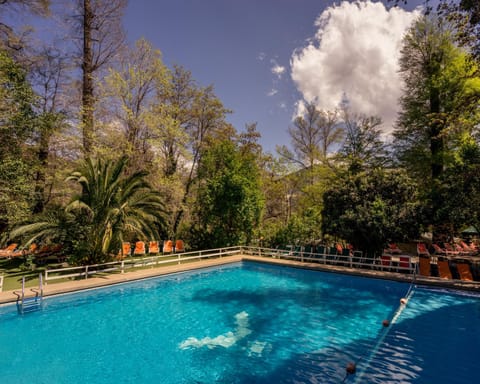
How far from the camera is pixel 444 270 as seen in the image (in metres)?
13.1

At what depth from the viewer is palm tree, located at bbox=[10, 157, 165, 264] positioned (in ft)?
44.4

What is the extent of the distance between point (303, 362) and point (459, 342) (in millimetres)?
4871

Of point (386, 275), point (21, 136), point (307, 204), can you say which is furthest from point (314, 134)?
point (21, 136)

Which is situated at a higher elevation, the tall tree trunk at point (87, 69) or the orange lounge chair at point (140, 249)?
the tall tree trunk at point (87, 69)

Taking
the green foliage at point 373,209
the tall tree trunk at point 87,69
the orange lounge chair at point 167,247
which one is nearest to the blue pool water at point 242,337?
the green foliage at point 373,209

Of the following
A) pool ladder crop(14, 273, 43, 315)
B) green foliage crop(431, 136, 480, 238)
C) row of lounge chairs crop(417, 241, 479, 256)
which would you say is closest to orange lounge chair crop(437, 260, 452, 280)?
green foliage crop(431, 136, 480, 238)

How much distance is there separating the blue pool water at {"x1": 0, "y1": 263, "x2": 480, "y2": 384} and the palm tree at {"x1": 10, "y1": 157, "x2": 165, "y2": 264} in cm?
285

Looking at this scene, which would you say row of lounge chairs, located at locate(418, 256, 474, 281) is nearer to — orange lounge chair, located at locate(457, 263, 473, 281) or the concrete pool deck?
orange lounge chair, located at locate(457, 263, 473, 281)

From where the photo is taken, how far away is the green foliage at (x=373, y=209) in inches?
570

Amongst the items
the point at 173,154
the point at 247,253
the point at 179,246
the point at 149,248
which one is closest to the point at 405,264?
the point at 247,253

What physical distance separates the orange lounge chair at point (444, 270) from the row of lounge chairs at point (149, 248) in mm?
15917

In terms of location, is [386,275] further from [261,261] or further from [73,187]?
[73,187]

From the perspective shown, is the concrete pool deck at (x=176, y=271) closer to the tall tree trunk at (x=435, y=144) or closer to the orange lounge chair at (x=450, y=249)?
the orange lounge chair at (x=450, y=249)

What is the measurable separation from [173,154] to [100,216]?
10420 millimetres
